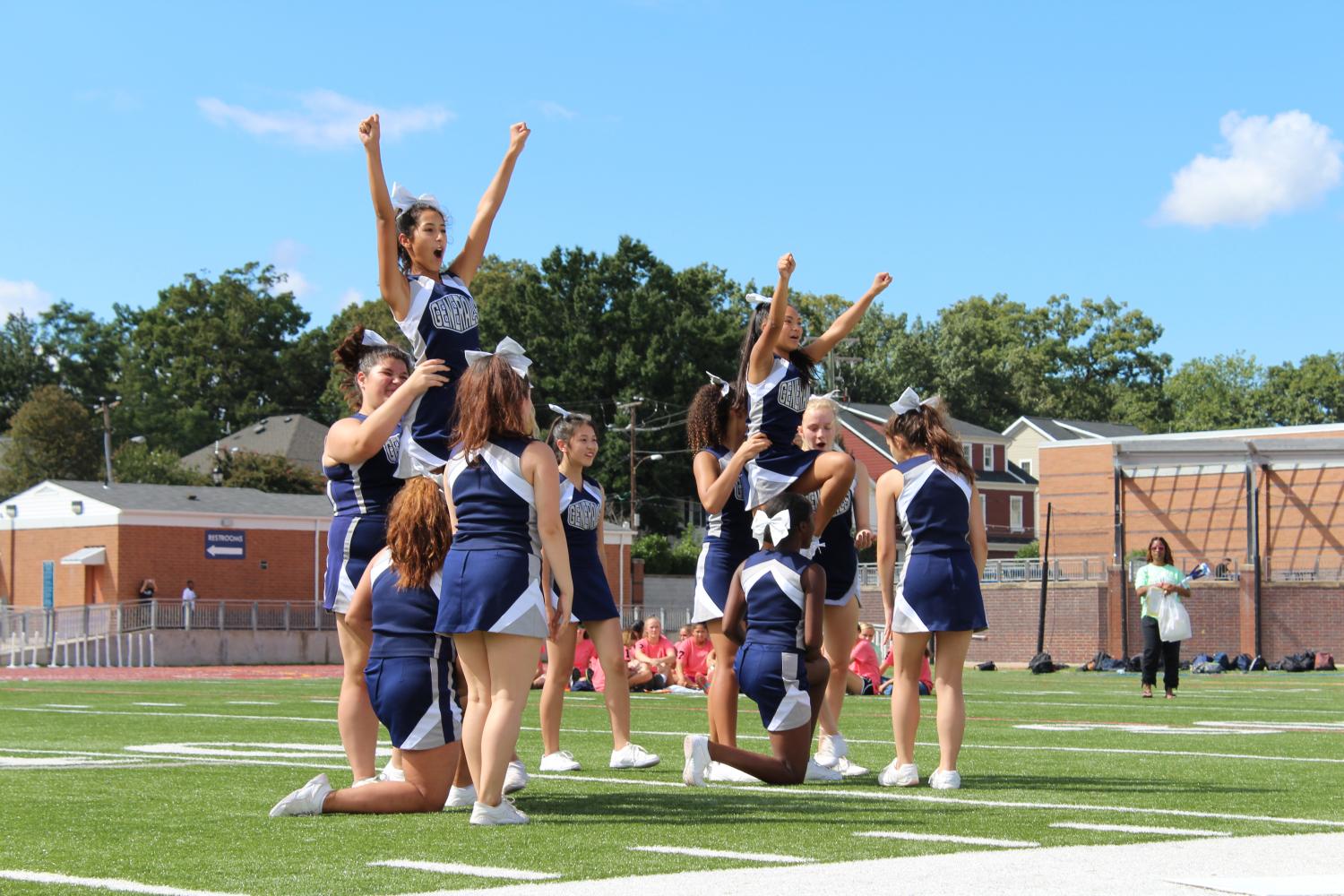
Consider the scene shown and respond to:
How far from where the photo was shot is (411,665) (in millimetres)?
7035

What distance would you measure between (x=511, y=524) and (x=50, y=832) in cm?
209

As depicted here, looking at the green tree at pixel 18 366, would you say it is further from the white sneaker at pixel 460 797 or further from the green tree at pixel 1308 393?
the white sneaker at pixel 460 797

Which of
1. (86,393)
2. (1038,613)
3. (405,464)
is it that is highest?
(86,393)

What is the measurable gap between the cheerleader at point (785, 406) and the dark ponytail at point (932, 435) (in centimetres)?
31

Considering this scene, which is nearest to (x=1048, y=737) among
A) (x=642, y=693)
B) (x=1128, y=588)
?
(x=642, y=693)

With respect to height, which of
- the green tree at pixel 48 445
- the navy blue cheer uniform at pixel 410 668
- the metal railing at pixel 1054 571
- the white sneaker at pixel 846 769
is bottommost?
the metal railing at pixel 1054 571

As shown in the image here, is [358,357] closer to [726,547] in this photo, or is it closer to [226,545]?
[726,547]

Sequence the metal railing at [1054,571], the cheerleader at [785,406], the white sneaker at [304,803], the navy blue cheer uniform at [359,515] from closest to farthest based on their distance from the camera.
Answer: the white sneaker at [304,803]
the navy blue cheer uniform at [359,515]
the cheerleader at [785,406]
the metal railing at [1054,571]

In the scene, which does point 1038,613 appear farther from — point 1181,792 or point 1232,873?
point 1232,873

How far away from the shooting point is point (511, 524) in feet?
22.2

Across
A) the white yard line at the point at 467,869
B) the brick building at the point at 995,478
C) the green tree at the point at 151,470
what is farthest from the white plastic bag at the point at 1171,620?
the brick building at the point at 995,478

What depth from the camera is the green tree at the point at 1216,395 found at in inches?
4072

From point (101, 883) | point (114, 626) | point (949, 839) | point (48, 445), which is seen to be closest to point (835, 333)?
point (949, 839)

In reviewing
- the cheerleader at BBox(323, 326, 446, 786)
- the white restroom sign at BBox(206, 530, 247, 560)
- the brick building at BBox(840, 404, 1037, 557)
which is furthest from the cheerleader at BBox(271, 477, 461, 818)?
the brick building at BBox(840, 404, 1037, 557)
